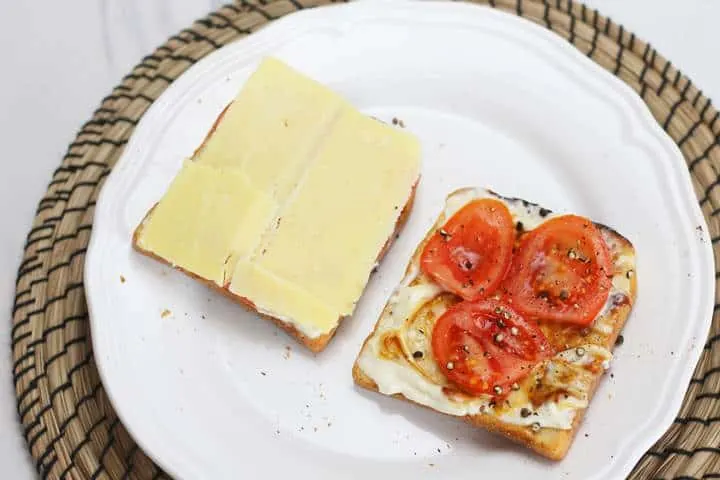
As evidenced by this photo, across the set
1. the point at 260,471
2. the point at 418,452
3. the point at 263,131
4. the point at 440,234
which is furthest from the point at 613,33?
the point at 260,471

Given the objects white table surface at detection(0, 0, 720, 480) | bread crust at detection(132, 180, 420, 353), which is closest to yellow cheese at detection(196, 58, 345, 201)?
bread crust at detection(132, 180, 420, 353)

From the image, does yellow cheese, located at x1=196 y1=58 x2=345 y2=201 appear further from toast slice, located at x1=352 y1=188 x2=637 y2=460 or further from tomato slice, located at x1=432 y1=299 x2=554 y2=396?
tomato slice, located at x1=432 y1=299 x2=554 y2=396

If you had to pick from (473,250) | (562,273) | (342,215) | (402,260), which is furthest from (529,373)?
(342,215)

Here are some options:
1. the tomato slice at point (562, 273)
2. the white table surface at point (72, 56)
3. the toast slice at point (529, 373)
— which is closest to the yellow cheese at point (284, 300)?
the toast slice at point (529, 373)

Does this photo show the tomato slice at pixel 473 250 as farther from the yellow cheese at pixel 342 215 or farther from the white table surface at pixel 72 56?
the white table surface at pixel 72 56

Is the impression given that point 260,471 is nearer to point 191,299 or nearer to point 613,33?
point 191,299
